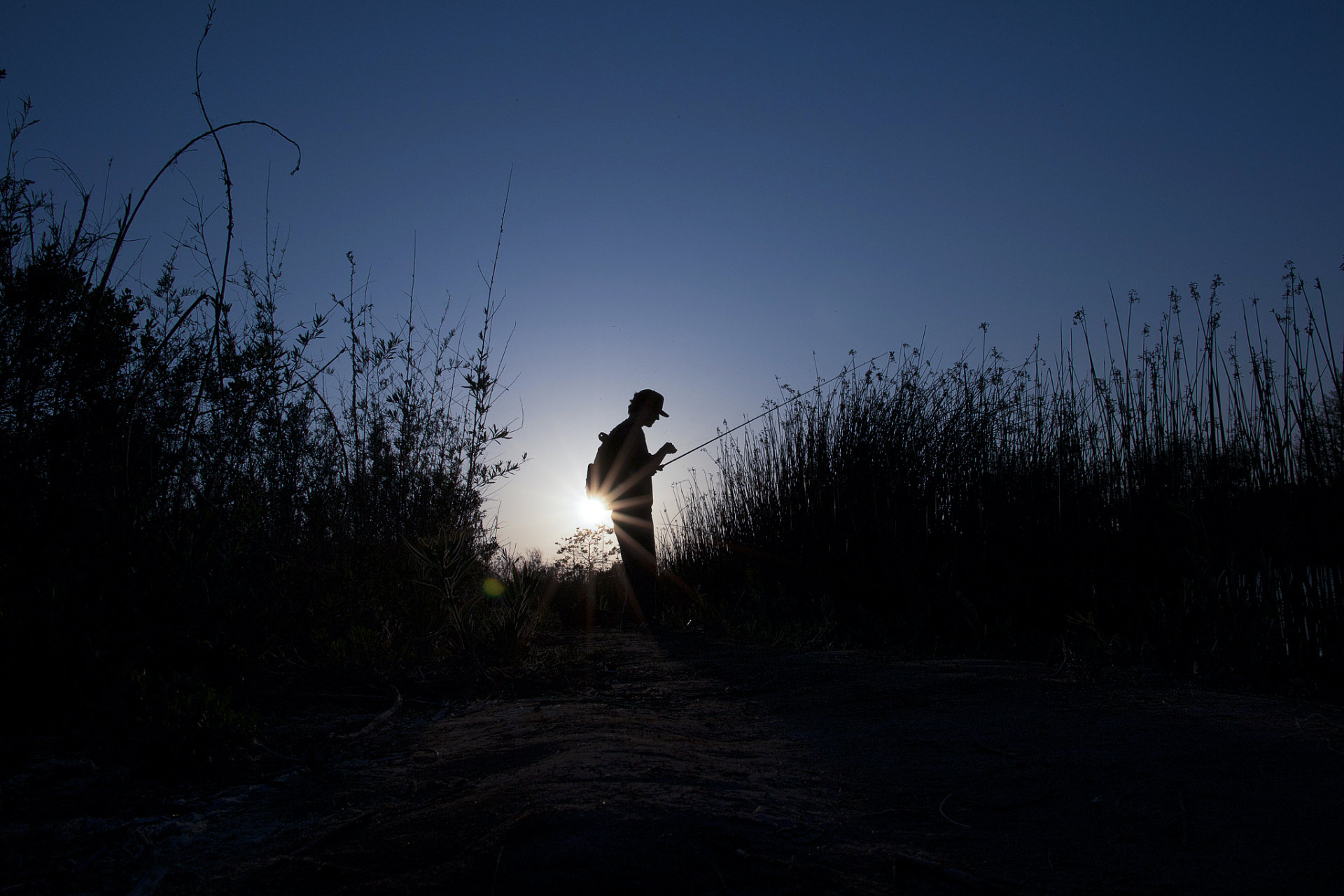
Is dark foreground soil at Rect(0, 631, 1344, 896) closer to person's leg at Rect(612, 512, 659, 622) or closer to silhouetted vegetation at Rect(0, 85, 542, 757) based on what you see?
silhouetted vegetation at Rect(0, 85, 542, 757)

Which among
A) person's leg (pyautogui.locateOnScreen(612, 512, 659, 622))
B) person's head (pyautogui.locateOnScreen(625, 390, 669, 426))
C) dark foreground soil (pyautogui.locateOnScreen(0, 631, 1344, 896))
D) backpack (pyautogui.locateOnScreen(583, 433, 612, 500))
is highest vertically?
person's head (pyautogui.locateOnScreen(625, 390, 669, 426))

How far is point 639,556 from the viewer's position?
6.58m

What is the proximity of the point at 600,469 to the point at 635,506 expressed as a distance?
0.52m

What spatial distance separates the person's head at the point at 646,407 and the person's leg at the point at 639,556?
0.95 meters

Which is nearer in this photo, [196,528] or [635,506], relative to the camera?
[196,528]

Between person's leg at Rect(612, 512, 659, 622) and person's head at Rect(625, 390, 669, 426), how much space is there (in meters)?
0.95

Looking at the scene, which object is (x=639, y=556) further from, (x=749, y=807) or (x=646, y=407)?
(x=749, y=807)

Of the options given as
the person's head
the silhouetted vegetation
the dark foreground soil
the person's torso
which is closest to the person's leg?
the person's torso

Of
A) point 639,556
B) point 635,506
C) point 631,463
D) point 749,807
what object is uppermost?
point 631,463

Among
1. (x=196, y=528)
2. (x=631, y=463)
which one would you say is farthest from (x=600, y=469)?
(x=196, y=528)

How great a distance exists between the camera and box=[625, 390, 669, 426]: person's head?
6.98m

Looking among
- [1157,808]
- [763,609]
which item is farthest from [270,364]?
[1157,808]

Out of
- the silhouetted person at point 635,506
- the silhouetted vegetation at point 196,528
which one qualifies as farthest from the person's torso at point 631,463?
the silhouetted vegetation at point 196,528

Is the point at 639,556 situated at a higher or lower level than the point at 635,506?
lower
